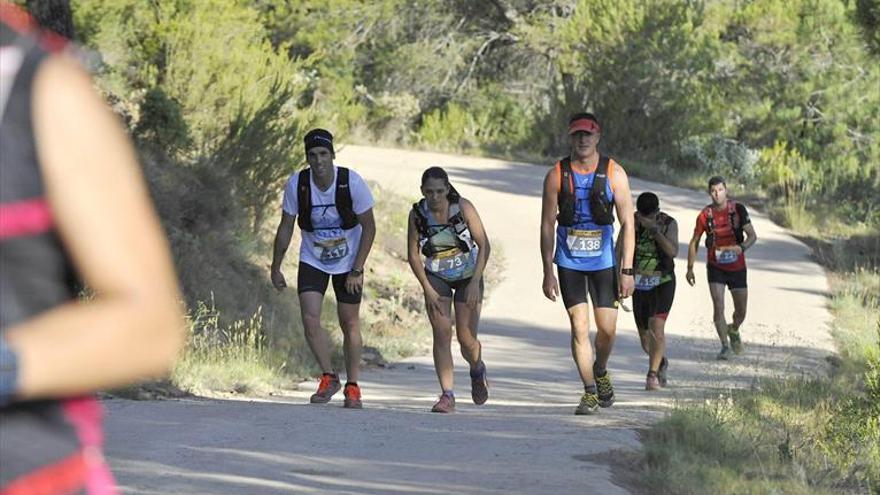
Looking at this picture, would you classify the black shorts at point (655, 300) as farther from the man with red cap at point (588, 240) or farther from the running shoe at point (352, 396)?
the running shoe at point (352, 396)

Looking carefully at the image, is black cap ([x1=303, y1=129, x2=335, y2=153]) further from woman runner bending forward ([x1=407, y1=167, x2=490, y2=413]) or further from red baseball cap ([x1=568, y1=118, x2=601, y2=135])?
red baseball cap ([x1=568, y1=118, x2=601, y2=135])

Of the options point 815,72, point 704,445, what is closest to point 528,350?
point 704,445

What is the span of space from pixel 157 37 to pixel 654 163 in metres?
17.0

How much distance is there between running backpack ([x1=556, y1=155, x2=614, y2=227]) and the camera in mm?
11000

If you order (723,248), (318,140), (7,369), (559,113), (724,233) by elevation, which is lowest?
(723,248)

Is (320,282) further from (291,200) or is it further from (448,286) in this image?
(448,286)

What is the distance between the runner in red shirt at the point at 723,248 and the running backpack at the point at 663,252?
210 centimetres

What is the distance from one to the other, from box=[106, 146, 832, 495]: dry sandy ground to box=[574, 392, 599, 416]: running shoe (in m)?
0.11

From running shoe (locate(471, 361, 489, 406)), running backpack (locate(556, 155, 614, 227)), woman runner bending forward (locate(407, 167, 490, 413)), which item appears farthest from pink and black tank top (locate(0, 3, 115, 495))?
running shoe (locate(471, 361, 489, 406))

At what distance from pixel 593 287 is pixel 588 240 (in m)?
0.41

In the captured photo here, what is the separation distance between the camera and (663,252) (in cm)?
1374

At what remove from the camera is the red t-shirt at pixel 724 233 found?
15945 mm

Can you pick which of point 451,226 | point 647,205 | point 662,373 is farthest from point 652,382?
point 451,226

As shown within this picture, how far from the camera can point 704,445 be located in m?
9.41
